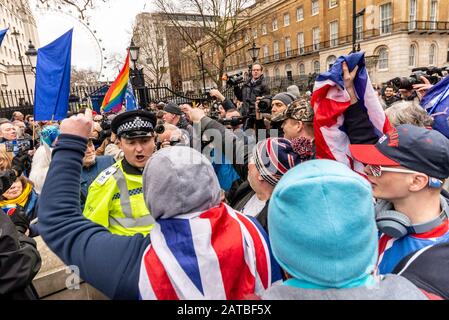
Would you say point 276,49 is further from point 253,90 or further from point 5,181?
point 5,181

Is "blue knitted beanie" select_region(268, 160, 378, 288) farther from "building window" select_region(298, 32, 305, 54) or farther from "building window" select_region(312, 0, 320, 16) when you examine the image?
"building window" select_region(298, 32, 305, 54)

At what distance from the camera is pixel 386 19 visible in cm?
2969

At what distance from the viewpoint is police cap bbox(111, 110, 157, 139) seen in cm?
248

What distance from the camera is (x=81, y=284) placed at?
2.44m

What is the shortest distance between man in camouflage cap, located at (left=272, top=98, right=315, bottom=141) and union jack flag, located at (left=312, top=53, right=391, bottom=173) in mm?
310

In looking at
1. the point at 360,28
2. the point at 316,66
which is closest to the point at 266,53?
the point at 316,66

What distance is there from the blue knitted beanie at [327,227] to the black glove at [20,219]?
9.31 ft

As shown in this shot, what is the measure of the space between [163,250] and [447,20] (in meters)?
40.8

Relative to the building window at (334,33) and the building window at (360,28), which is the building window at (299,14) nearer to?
the building window at (334,33)

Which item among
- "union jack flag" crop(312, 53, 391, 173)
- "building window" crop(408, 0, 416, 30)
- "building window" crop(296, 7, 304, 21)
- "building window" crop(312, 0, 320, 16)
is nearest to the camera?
"union jack flag" crop(312, 53, 391, 173)

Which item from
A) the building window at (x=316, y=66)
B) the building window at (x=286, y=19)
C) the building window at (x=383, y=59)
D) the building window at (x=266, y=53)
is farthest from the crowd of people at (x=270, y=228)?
the building window at (x=266, y=53)

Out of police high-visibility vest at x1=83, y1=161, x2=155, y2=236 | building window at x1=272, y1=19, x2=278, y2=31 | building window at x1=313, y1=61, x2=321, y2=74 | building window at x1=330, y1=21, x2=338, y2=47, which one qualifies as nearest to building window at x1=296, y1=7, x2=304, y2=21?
building window at x1=272, y1=19, x2=278, y2=31

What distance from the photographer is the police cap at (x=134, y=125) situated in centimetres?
248

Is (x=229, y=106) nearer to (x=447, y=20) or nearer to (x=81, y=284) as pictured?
(x=81, y=284)
